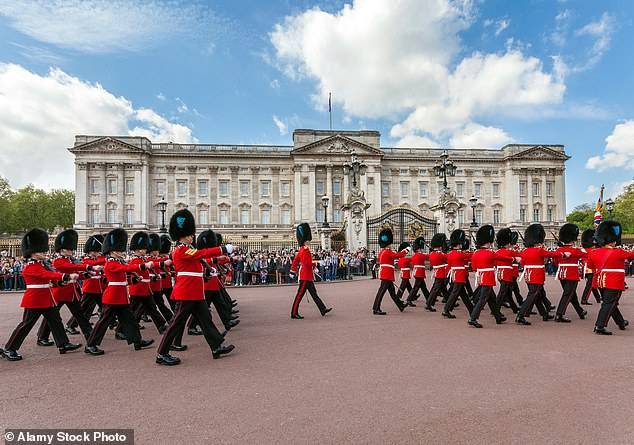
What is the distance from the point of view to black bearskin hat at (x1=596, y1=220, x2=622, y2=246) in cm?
780

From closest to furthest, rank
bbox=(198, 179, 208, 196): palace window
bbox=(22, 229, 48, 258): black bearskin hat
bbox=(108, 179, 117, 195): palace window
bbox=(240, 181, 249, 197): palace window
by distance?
bbox=(22, 229, 48, 258): black bearskin hat < bbox=(108, 179, 117, 195): palace window < bbox=(198, 179, 208, 196): palace window < bbox=(240, 181, 249, 197): palace window

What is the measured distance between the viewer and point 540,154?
55375 millimetres

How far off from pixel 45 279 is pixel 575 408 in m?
6.81

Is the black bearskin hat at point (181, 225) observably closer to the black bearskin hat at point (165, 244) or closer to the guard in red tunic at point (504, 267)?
the black bearskin hat at point (165, 244)

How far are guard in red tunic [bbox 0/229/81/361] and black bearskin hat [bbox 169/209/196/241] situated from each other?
63.2 inches

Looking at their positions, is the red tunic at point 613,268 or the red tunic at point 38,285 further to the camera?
the red tunic at point 613,268

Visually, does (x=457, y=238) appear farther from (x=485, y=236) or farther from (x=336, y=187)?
(x=336, y=187)

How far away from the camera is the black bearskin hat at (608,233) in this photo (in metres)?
7.80

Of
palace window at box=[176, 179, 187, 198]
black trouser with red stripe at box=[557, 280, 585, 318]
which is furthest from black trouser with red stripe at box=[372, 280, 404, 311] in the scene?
palace window at box=[176, 179, 187, 198]

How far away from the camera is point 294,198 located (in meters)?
52.7

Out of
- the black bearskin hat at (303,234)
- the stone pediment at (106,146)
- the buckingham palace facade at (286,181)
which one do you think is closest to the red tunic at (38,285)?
the black bearskin hat at (303,234)

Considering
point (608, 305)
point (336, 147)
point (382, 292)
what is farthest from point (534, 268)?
point (336, 147)

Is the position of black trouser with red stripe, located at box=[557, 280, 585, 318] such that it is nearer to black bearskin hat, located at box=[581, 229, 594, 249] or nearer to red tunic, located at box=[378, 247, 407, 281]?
black bearskin hat, located at box=[581, 229, 594, 249]

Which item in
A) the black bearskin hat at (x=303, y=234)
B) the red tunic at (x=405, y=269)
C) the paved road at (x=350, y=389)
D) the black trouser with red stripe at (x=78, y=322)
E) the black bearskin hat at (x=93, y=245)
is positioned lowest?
the paved road at (x=350, y=389)
